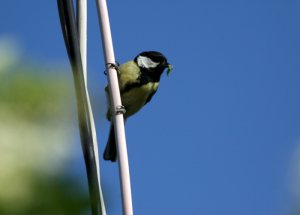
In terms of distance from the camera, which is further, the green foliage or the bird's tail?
the bird's tail

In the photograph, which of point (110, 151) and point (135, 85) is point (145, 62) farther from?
point (110, 151)

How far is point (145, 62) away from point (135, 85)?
47 cm

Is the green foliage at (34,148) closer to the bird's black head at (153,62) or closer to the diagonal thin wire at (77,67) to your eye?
the diagonal thin wire at (77,67)

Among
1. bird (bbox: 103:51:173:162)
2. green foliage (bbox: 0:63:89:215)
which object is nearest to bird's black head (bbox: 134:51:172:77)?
bird (bbox: 103:51:173:162)

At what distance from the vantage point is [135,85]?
464cm

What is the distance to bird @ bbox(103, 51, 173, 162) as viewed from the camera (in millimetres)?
4594

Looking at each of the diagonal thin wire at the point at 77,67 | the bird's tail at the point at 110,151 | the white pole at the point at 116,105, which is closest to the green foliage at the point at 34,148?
the diagonal thin wire at the point at 77,67

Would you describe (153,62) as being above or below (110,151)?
above

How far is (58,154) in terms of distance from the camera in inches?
16.6

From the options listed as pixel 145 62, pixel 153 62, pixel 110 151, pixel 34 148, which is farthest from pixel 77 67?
pixel 153 62

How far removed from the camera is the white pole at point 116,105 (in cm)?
118

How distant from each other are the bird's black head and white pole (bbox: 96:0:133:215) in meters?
3.23

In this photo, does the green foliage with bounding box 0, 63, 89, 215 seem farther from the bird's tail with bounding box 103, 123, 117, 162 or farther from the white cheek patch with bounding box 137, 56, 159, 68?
the white cheek patch with bounding box 137, 56, 159, 68

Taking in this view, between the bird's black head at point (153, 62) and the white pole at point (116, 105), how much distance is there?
10.6 feet
